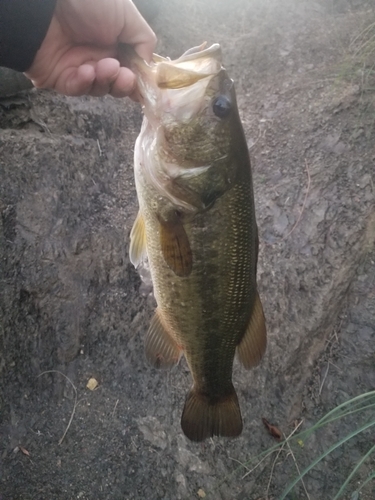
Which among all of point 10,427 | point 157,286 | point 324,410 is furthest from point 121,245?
point 324,410

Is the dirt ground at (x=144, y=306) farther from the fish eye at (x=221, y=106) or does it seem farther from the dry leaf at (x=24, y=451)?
the fish eye at (x=221, y=106)

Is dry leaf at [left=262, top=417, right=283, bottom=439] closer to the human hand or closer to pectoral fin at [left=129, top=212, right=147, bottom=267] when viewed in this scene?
pectoral fin at [left=129, top=212, right=147, bottom=267]

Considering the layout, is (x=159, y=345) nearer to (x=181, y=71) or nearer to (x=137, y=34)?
(x=181, y=71)

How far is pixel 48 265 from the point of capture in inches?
95.8

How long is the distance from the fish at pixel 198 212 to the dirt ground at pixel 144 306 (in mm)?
779

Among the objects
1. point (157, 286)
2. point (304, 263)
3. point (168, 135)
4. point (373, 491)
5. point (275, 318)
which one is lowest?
point (373, 491)

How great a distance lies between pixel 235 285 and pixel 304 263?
1131 millimetres

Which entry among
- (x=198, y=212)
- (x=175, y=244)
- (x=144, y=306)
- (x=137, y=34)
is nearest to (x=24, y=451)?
(x=144, y=306)

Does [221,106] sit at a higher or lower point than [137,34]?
lower

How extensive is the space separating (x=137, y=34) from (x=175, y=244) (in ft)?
2.72

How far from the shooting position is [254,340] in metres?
1.81

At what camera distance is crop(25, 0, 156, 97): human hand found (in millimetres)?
1582

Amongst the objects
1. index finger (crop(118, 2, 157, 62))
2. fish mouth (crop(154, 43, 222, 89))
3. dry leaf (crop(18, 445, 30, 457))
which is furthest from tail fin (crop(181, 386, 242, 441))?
index finger (crop(118, 2, 157, 62))

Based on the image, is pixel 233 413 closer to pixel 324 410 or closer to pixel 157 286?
pixel 157 286
